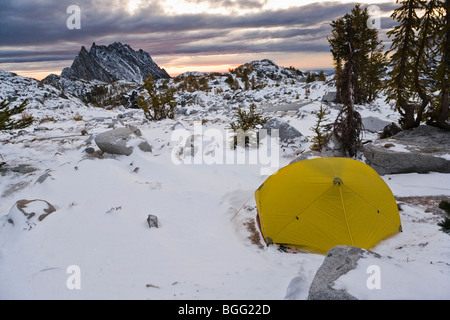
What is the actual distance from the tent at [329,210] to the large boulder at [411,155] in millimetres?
3267

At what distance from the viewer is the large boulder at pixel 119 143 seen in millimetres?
11359

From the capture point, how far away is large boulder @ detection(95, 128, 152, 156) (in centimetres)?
1136

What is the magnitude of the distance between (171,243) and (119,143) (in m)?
6.95

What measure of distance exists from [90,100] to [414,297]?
8382 centimetres

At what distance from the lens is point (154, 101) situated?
2130 cm

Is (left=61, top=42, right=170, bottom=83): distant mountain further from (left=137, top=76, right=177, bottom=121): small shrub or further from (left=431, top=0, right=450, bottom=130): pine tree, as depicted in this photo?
(left=431, top=0, right=450, bottom=130): pine tree

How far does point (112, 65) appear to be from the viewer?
506 ft

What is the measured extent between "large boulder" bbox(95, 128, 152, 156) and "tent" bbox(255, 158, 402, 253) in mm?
7420

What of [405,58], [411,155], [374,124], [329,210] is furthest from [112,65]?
[329,210]

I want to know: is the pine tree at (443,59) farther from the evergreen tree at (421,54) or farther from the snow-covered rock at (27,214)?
the snow-covered rock at (27,214)

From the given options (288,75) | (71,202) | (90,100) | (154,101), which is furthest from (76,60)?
(71,202)

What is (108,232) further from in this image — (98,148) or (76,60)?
(76,60)


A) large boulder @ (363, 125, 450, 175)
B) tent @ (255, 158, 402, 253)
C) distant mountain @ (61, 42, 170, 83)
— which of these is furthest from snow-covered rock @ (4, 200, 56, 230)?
distant mountain @ (61, 42, 170, 83)

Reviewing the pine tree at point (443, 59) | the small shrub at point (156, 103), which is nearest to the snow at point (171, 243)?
the pine tree at point (443, 59)
